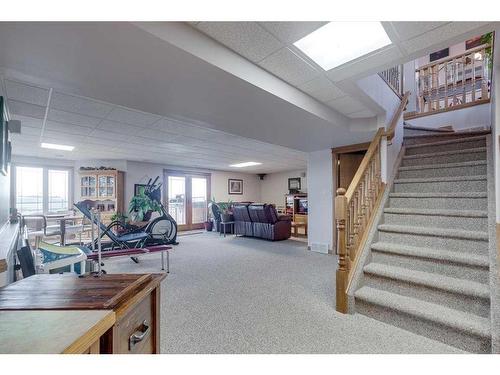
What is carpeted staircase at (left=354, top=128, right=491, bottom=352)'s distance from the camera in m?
1.88

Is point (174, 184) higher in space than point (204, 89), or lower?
lower

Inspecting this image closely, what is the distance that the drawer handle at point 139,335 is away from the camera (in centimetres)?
95

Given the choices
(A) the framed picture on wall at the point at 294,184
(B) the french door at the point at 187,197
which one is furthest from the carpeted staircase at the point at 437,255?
(B) the french door at the point at 187,197

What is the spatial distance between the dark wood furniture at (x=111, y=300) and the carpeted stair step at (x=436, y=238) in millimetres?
2528

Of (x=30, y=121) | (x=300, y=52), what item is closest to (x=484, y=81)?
(x=300, y=52)

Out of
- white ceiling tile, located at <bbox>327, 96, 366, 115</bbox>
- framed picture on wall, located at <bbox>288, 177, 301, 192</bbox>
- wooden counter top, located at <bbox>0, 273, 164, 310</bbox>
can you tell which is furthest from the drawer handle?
framed picture on wall, located at <bbox>288, 177, 301, 192</bbox>

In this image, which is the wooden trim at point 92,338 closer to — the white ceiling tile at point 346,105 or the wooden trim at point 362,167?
the wooden trim at point 362,167

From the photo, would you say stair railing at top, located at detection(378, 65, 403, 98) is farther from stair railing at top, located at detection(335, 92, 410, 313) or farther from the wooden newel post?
the wooden newel post

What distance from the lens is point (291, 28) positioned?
1.70m

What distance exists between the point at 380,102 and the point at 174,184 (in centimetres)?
706

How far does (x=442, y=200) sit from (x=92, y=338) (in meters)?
3.47

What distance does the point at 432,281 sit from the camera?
83.0 inches
